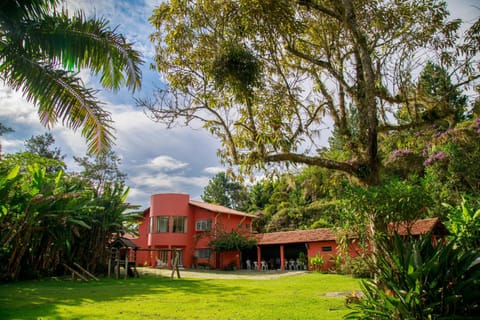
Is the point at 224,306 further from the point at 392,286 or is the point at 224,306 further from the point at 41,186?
the point at 41,186

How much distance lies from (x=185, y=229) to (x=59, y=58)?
26327 mm

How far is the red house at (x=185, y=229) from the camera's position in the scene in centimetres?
3189

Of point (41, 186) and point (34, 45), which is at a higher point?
point (34, 45)

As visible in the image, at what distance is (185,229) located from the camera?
32.7 metres

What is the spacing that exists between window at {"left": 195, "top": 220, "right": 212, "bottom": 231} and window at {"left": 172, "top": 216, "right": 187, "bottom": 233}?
1159 millimetres

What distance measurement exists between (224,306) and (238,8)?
26.7 ft

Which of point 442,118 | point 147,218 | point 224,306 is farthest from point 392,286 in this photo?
point 147,218

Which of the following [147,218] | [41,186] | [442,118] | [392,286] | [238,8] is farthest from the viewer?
[147,218]

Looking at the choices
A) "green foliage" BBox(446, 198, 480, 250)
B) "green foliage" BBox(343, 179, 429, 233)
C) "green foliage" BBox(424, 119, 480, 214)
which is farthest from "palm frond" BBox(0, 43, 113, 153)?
"green foliage" BBox(424, 119, 480, 214)

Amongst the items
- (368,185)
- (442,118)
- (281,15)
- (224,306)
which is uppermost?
(281,15)

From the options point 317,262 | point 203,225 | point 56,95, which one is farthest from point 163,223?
point 56,95

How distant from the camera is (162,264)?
3080 cm

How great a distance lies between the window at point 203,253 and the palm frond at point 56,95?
83.3ft

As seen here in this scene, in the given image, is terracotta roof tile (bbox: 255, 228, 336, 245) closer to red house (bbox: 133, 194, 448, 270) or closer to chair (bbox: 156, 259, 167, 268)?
red house (bbox: 133, 194, 448, 270)
